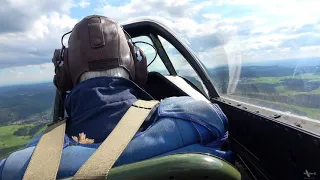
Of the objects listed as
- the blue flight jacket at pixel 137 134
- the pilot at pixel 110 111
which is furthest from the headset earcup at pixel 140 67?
the blue flight jacket at pixel 137 134

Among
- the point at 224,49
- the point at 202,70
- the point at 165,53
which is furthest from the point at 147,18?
the point at 224,49

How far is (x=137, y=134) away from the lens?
115 centimetres

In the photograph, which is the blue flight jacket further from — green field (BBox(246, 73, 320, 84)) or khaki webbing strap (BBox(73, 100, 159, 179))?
green field (BBox(246, 73, 320, 84))

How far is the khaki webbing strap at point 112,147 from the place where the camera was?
0.95m

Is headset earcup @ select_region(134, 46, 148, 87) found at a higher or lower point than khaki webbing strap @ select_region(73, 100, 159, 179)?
higher

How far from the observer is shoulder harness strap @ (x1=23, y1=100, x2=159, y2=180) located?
3.14 ft

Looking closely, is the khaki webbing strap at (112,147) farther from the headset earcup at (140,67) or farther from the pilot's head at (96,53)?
the headset earcup at (140,67)

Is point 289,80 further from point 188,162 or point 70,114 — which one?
point 70,114

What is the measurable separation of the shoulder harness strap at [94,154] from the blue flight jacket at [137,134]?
28 mm

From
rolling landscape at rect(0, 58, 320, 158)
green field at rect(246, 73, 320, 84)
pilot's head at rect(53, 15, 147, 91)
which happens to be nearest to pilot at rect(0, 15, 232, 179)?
pilot's head at rect(53, 15, 147, 91)

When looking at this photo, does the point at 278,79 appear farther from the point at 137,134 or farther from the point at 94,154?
the point at 94,154

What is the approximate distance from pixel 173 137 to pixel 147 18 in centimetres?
216

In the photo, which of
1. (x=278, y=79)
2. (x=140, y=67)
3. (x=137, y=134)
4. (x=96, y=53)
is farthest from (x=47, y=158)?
(x=278, y=79)

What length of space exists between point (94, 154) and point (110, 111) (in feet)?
1.25
